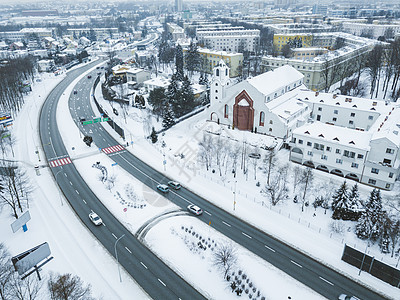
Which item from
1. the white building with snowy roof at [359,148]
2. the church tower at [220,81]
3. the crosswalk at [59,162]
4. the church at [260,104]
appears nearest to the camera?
the white building with snowy roof at [359,148]

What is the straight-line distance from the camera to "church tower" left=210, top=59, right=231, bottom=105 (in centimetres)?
7469

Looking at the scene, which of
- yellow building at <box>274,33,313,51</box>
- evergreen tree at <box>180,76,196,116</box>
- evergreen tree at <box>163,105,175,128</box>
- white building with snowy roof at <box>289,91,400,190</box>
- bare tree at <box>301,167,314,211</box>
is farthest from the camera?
yellow building at <box>274,33,313,51</box>

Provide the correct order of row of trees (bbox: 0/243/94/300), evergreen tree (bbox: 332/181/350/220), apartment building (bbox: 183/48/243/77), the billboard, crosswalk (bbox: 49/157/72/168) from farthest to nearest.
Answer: apartment building (bbox: 183/48/243/77), crosswalk (bbox: 49/157/72/168), evergreen tree (bbox: 332/181/350/220), the billboard, row of trees (bbox: 0/243/94/300)

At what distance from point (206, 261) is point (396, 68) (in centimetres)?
8679

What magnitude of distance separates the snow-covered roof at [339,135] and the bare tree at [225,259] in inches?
1133

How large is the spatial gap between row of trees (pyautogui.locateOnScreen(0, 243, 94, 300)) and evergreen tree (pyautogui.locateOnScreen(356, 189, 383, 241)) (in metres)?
35.0

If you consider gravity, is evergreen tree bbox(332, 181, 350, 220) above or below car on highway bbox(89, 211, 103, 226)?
above

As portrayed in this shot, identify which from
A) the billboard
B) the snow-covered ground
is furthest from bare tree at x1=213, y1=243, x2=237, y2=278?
the billboard

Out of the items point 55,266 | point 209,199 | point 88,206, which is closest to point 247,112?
point 209,199

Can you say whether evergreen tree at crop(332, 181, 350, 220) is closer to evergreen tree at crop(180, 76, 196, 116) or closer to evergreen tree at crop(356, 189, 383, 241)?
evergreen tree at crop(356, 189, 383, 241)

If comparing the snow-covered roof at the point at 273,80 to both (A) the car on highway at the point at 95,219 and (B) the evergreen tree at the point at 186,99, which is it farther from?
(A) the car on highway at the point at 95,219

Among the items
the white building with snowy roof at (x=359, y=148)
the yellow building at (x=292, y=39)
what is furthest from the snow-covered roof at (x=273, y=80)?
the yellow building at (x=292, y=39)

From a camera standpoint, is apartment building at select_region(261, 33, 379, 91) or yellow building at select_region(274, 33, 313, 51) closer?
apartment building at select_region(261, 33, 379, 91)

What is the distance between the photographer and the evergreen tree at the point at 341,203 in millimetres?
42875
